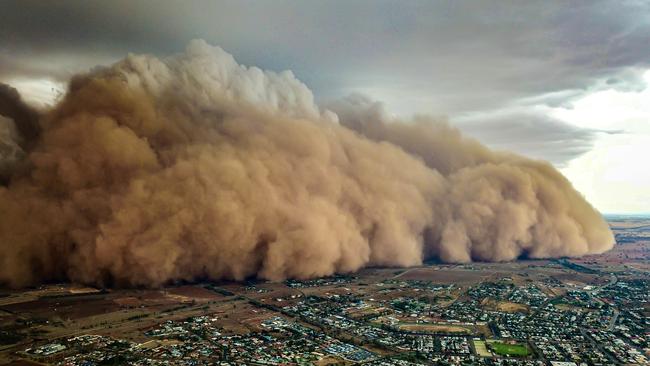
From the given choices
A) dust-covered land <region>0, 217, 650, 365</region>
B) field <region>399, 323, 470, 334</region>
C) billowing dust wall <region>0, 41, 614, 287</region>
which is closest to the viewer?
dust-covered land <region>0, 217, 650, 365</region>

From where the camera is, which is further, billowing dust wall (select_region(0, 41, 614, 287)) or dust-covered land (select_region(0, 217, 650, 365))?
billowing dust wall (select_region(0, 41, 614, 287))

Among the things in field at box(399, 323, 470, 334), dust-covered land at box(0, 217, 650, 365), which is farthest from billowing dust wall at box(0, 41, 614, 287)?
field at box(399, 323, 470, 334)

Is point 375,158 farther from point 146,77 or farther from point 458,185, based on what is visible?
point 146,77

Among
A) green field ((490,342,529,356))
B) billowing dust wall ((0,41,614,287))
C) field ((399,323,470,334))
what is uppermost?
billowing dust wall ((0,41,614,287))

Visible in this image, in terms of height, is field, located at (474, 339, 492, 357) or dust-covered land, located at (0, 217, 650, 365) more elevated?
dust-covered land, located at (0, 217, 650, 365)

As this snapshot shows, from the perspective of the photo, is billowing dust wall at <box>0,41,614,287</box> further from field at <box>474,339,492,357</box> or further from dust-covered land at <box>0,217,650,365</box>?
field at <box>474,339,492,357</box>

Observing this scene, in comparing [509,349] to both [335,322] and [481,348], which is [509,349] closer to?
[481,348]

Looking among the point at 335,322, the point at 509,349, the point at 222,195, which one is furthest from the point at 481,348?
the point at 222,195
